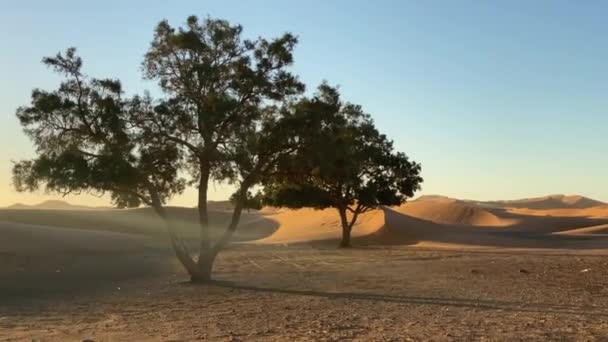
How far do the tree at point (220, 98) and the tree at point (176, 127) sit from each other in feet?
0.10

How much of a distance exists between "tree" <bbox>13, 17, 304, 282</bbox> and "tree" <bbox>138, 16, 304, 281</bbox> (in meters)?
0.03

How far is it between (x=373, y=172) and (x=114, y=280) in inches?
908

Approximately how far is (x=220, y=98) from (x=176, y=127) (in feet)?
5.87

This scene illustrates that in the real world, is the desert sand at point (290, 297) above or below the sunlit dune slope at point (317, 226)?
below

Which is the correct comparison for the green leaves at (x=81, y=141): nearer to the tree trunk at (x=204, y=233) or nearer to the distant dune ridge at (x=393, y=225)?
the tree trunk at (x=204, y=233)

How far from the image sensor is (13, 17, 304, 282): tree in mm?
20312

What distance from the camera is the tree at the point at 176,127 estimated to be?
20.3 metres

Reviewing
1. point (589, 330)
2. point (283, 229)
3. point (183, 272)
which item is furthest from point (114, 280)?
point (283, 229)

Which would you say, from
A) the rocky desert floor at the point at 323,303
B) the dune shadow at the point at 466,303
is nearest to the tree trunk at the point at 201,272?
the rocky desert floor at the point at 323,303

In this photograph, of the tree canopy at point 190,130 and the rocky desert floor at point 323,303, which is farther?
the tree canopy at point 190,130

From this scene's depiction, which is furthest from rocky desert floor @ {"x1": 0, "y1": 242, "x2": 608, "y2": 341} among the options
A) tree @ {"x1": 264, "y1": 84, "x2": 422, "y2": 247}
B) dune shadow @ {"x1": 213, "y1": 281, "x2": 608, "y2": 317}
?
tree @ {"x1": 264, "y1": 84, "x2": 422, "y2": 247}

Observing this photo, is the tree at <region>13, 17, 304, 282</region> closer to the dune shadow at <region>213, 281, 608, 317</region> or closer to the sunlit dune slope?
the dune shadow at <region>213, 281, 608, 317</region>

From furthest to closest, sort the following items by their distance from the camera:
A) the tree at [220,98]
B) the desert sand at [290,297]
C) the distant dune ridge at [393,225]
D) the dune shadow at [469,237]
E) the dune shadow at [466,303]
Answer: the distant dune ridge at [393,225]
the dune shadow at [469,237]
the tree at [220,98]
the dune shadow at [466,303]
the desert sand at [290,297]

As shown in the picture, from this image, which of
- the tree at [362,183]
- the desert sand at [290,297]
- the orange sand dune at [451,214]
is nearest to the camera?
the desert sand at [290,297]
